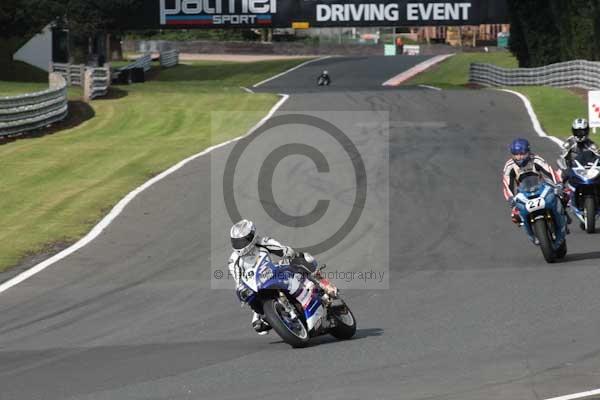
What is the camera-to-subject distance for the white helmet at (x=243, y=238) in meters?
11.2

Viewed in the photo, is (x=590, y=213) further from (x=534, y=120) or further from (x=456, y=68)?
(x=456, y=68)

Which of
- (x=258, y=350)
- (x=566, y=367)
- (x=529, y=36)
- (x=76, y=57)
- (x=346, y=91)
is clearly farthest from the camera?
(x=76, y=57)

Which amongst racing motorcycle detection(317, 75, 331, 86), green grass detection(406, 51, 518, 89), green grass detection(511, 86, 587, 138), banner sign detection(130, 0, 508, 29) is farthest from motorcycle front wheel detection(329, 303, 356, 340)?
banner sign detection(130, 0, 508, 29)

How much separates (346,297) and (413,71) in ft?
171

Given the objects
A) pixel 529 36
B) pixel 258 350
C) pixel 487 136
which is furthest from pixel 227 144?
pixel 529 36

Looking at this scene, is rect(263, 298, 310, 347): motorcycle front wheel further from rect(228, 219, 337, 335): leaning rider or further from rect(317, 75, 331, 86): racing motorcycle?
rect(317, 75, 331, 86): racing motorcycle

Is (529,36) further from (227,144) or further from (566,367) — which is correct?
(566,367)

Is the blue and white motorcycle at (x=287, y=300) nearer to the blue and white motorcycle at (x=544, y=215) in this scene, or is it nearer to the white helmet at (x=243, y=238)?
the white helmet at (x=243, y=238)

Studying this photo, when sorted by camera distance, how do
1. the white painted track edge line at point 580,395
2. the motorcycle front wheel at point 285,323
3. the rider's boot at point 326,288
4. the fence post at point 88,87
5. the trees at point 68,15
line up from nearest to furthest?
the white painted track edge line at point 580,395, the motorcycle front wheel at point 285,323, the rider's boot at point 326,288, the fence post at point 88,87, the trees at point 68,15

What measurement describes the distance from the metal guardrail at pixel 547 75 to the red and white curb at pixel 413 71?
5.61 metres

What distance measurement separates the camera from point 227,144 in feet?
93.6

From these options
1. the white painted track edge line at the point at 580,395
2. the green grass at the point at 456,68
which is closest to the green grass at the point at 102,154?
the white painted track edge line at the point at 580,395

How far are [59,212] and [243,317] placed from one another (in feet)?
28.4

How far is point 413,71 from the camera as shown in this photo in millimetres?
65188
